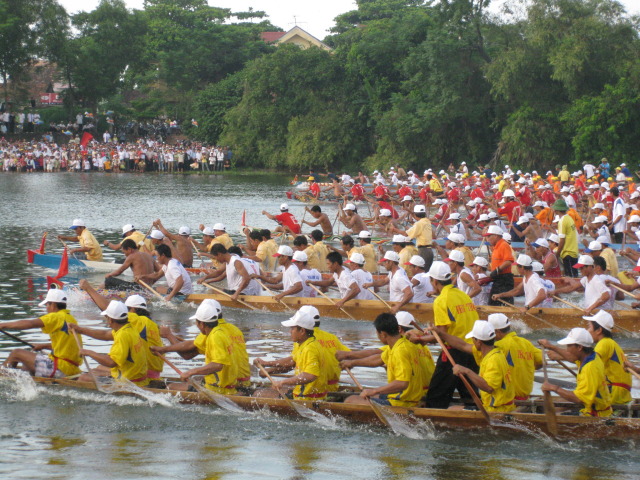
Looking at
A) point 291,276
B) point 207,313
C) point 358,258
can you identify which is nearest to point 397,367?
point 207,313

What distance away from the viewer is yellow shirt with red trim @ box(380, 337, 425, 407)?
8.95m

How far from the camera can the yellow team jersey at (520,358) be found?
870 cm

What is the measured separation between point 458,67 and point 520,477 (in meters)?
43.0

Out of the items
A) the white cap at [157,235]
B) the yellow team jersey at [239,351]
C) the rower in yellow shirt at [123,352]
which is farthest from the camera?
the white cap at [157,235]

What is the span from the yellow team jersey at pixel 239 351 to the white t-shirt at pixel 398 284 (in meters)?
4.29

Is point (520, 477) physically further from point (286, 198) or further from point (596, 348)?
point (286, 198)

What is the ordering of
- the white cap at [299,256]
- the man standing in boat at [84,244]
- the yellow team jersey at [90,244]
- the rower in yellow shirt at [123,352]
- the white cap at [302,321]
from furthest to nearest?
the yellow team jersey at [90,244] < the man standing in boat at [84,244] < the white cap at [299,256] < the rower in yellow shirt at [123,352] < the white cap at [302,321]

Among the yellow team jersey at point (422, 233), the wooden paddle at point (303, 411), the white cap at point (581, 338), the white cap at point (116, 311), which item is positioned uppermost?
the yellow team jersey at point (422, 233)

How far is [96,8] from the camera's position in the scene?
7175 cm

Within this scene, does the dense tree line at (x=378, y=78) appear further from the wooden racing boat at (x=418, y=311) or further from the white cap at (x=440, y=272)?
the white cap at (x=440, y=272)

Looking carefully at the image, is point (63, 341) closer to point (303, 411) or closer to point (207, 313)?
point (207, 313)

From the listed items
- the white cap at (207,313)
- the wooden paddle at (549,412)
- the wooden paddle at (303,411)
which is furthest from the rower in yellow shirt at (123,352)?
the wooden paddle at (549,412)

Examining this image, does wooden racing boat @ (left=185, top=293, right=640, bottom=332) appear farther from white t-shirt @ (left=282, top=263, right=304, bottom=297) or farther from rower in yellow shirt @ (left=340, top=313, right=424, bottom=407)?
rower in yellow shirt @ (left=340, top=313, right=424, bottom=407)

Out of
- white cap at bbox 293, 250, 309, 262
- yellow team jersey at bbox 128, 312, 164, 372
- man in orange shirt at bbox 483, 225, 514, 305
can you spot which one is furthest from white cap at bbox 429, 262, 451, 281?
white cap at bbox 293, 250, 309, 262
